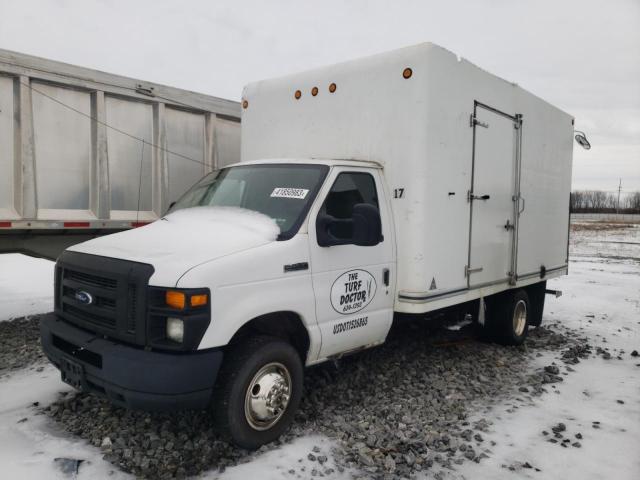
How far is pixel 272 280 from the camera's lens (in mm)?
3793

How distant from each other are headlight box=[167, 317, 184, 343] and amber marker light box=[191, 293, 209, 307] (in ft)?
0.49

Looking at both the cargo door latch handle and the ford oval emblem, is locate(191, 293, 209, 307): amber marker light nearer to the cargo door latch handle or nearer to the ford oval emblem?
the ford oval emblem

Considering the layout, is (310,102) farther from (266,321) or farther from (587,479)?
(587,479)

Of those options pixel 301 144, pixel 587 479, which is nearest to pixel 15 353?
pixel 301 144

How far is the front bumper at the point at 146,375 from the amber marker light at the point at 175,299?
0.33 metres

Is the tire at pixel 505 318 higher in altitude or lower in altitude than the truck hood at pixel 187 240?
lower

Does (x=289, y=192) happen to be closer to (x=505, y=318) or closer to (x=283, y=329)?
(x=283, y=329)

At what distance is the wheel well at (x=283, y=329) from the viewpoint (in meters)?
3.91

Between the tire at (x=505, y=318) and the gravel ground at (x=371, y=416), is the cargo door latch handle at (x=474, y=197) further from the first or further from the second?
the gravel ground at (x=371, y=416)

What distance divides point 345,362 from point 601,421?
2.51 m

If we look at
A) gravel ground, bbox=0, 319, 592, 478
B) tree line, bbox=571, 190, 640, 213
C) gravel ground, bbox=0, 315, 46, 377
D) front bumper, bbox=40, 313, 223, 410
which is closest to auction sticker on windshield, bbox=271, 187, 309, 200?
front bumper, bbox=40, 313, 223, 410

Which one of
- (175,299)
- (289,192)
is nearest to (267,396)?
(175,299)

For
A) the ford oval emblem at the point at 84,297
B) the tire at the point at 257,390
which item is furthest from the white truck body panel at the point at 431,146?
the ford oval emblem at the point at 84,297

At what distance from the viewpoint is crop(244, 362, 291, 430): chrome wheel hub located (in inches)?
147
